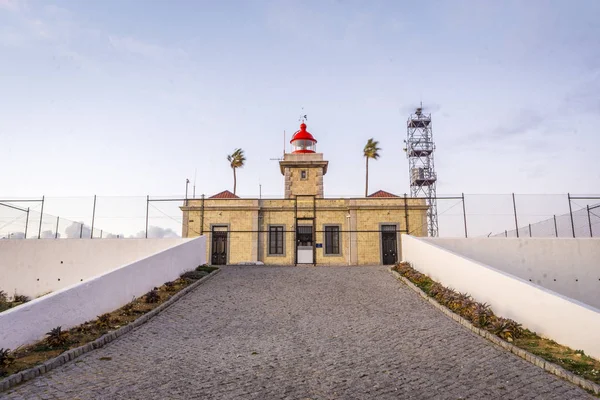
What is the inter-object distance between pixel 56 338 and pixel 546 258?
638 inches

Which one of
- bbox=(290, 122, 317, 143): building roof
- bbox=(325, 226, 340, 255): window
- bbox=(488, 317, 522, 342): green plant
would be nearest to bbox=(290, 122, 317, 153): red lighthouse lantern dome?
bbox=(290, 122, 317, 143): building roof

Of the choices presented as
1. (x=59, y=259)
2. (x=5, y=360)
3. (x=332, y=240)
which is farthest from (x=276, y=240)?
(x=5, y=360)

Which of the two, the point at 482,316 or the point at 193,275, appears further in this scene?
the point at 193,275

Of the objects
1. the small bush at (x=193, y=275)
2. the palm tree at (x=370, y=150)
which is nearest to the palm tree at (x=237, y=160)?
the palm tree at (x=370, y=150)

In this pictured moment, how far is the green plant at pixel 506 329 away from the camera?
796 centimetres

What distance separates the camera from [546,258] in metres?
15.4

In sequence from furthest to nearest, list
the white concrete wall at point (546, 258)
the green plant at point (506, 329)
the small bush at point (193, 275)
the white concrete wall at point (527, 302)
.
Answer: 1. the white concrete wall at point (546, 258)
2. the small bush at point (193, 275)
3. the green plant at point (506, 329)
4. the white concrete wall at point (527, 302)

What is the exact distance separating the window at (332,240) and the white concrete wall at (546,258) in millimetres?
9040

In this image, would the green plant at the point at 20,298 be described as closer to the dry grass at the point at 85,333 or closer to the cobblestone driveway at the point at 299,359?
the dry grass at the point at 85,333

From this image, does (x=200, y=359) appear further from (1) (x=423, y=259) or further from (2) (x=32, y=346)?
(1) (x=423, y=259)

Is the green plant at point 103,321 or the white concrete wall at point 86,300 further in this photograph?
the green plant at point 103,321

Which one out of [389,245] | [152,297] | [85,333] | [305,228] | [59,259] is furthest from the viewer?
[305,228]

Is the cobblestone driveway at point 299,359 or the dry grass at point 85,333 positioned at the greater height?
the dry grass at point 85,333

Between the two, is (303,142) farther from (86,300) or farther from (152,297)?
(86,300)
